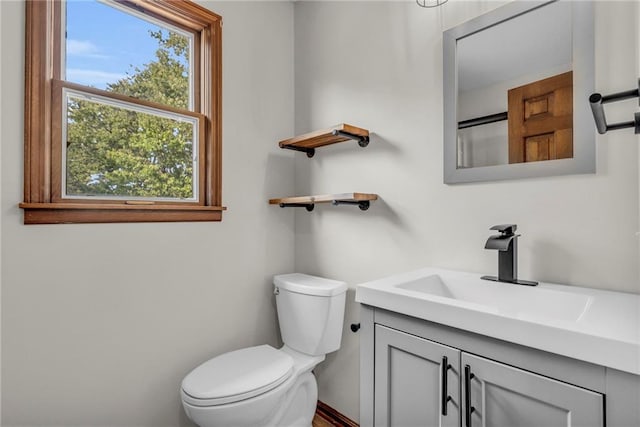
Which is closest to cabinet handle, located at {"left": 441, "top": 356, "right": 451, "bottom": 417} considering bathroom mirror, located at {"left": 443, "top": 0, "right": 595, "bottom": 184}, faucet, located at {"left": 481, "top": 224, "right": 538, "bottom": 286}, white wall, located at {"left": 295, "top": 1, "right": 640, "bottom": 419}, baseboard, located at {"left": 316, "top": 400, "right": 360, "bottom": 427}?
faucet, located at {"left": 481, "top": 224, "right": 538, "bottom": 286}

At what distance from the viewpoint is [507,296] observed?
1.06 metres

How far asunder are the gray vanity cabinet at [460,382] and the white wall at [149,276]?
0.95 meters

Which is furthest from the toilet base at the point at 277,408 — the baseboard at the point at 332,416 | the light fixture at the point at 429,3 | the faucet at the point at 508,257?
the light fixture at the point at 429,3

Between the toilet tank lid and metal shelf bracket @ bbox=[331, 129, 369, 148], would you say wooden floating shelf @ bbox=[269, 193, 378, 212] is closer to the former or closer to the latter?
metal shelf bracket @ bbox=[331, 129, 369, 148]

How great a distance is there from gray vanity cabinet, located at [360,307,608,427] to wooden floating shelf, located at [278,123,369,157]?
0.87 metres

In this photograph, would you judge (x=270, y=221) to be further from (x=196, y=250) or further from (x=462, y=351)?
(x=462, y=351)

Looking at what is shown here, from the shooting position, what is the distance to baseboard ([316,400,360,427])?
1.72m

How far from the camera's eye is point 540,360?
0.71 m

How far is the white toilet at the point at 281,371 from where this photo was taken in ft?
4.10

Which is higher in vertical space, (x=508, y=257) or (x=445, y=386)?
(x=508, y=257)

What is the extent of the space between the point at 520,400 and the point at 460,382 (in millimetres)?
133

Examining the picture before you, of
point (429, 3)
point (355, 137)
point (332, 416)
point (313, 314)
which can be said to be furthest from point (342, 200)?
point (332, 416)

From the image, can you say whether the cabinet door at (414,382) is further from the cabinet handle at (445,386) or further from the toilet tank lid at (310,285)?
the toilet tank lid at (310,285)

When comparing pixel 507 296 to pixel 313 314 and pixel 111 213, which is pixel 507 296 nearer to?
pixel 313 314
